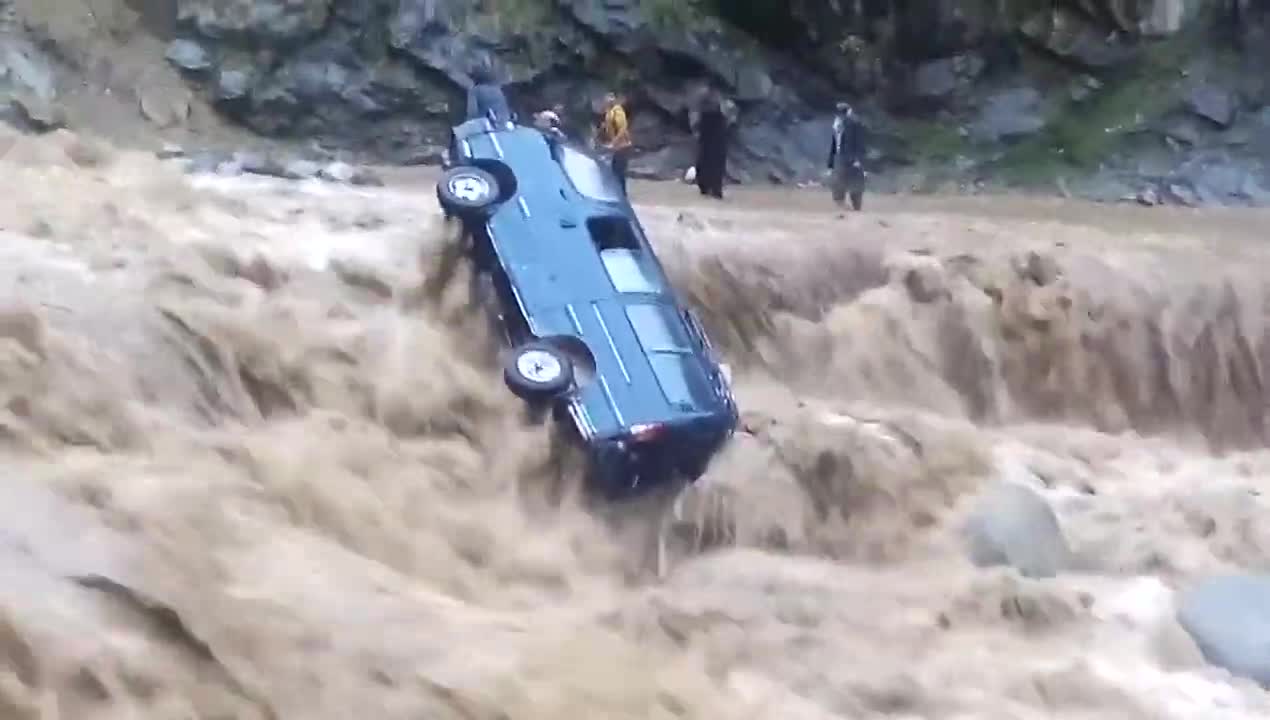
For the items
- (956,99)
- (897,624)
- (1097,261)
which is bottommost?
(897,624)

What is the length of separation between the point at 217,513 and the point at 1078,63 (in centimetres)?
1522

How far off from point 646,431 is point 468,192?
7.19 ft

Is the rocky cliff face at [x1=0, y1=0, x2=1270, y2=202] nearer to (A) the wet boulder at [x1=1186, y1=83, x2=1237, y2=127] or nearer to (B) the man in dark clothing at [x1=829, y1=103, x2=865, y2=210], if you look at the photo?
(A) the wet boulder at [x1=1186, y1=83, x2=1237, y2=127]

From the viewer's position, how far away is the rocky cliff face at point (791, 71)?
1716 centimetres

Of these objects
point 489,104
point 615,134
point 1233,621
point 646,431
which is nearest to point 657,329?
point 646,431

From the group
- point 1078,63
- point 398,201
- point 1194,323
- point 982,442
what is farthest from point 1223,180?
point 398,201

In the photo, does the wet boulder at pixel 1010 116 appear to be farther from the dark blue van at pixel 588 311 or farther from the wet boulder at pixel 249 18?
the dark blue van at pixel 588 311

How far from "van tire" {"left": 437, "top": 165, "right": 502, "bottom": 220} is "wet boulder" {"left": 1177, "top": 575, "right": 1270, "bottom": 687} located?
435 cm

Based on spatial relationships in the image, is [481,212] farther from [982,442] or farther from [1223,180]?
[1223,180]

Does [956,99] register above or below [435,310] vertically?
above

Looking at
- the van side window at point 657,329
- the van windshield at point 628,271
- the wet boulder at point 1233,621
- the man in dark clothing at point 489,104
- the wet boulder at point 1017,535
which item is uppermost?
the man in dark clothing at point 489,104

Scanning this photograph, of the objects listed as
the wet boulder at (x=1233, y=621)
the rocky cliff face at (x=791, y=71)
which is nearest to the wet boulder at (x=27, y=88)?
the rocky cliff face at (x=791, y=71)

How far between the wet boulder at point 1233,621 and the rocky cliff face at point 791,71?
1046 cm

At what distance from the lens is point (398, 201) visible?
1001 centimetres
